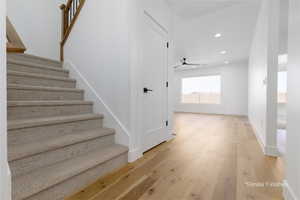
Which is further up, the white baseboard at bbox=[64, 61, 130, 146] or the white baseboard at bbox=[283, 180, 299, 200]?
the white baseboard at bbox=[64, 61, 130, 146]

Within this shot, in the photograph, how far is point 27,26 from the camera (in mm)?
3287

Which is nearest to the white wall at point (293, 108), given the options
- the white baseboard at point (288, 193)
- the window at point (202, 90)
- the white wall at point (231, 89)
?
the white baseboard at point (288, 193)

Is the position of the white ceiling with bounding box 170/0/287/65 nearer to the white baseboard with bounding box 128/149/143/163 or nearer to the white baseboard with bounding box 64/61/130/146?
the white baseboard with bounding box 64/61/130/146

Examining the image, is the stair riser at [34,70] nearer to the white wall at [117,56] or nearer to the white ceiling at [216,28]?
the white wall at [117,56]

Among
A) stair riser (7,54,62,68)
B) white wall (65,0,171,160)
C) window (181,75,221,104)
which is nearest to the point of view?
white wall (65,0,171,160)

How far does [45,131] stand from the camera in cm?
146

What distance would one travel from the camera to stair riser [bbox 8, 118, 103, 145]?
49.6 inches

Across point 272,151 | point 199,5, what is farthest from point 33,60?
point 272,151

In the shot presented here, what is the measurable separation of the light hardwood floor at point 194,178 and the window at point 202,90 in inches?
240

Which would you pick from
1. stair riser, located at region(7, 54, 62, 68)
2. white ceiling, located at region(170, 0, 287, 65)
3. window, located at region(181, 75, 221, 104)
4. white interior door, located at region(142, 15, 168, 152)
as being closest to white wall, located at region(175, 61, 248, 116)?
window, located at region(181, 75, 221, 104)

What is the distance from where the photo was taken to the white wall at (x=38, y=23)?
124 inches

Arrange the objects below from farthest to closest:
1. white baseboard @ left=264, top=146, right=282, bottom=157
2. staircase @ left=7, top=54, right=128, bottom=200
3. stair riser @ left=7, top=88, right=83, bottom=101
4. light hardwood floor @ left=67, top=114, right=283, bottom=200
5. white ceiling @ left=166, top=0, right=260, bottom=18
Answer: white ceiling @ left=166, top=0, right=260, bottom=18, white baseboard @ left=264, top=146, right=282, bottom=157, stair riser @ left=7, top=88, right=83, bottom=101, light hardwood floor @ left=67, top=114, right=283, bottom=200, staircase @ left=7, top=54, right=128, bottom=200

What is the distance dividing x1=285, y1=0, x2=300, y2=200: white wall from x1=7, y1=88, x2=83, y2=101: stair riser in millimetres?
2522

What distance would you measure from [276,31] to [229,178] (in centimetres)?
212
